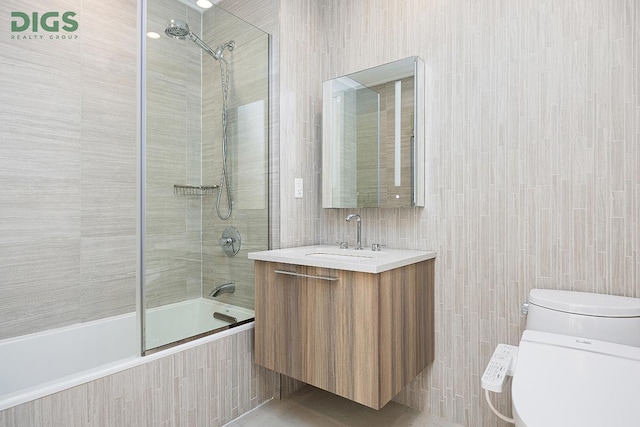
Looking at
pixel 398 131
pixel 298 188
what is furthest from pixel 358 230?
pixel 398 131

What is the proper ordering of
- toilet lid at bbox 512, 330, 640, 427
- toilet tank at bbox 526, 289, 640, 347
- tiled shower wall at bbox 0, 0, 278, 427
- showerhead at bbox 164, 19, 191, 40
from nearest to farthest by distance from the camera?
toilet lid at bbox 512, 330, 640, 427 → toilet tank at bbox 526, 289, 640, 347 → showerhead at bbox 164, 19, 191, 40 → tiled shower wall at bbox 0, 0, 278, 427

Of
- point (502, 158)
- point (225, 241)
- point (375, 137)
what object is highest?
point (375, 137)

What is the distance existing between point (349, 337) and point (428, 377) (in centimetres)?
71

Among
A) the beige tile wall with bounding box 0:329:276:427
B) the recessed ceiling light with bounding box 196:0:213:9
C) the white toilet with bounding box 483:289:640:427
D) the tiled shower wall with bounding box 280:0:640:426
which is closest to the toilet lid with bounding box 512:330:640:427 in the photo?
the white toilet with bounding box 483:289:640:427

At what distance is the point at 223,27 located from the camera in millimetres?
1874

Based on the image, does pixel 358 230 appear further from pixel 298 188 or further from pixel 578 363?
pixel 578 363

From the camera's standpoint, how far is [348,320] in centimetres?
150

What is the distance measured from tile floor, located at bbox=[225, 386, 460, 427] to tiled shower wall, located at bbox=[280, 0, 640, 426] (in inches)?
3.6

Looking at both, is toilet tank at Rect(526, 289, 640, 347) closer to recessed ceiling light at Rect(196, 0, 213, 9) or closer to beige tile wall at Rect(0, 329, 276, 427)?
beige tile wall at Rect(0, 329, 276, 427)

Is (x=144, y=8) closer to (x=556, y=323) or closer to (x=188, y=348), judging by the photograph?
(x=188, y=348)

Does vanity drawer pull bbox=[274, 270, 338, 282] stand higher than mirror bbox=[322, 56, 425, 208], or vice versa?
mirror bbox=[322, 56, 425, 208]

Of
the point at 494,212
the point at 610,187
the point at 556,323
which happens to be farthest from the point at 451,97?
the point at 556,323

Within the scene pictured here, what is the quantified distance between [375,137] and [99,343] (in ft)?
6.60

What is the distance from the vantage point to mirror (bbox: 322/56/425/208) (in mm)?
1918
